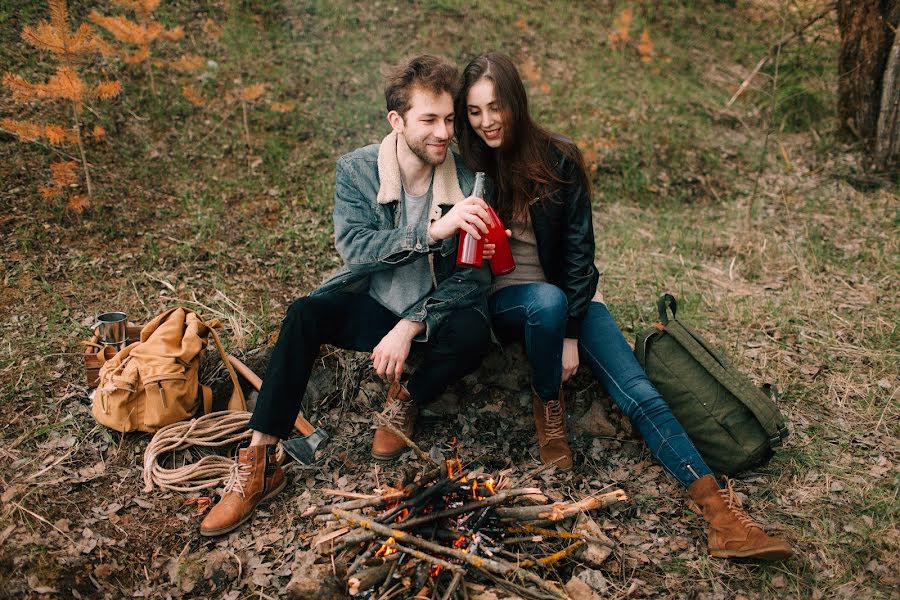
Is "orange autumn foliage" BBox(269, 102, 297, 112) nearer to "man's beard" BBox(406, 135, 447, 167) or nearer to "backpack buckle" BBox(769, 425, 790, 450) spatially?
"man's beard" BBox(406, 135, 447, 167)

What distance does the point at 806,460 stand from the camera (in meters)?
2.98

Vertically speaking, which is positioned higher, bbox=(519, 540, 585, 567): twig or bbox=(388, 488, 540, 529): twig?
bbox=(388, 488, 540, 529): twig

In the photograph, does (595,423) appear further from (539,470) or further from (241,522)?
(241,522)

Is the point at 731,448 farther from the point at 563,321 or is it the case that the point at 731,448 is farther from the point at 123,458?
the point at 123,458

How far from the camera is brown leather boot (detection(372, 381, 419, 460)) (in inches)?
119

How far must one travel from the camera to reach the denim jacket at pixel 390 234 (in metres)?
2.87

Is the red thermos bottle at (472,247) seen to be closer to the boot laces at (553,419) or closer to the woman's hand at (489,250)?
the woman's hand at (489,250)

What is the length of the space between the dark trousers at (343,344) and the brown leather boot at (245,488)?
0.41 feet

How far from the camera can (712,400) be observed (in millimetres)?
2951

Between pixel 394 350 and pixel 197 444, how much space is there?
1106mm

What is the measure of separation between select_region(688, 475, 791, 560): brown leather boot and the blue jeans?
3.2 inches

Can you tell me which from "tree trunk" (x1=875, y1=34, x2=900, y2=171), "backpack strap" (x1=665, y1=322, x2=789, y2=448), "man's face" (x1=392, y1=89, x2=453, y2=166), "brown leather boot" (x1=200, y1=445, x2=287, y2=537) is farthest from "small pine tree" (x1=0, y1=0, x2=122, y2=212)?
"tree trunk" (x1=875, y1=34, x2=900, y2=171)

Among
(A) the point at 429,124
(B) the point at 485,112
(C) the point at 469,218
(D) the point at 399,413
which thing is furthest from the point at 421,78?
(D) the point at 399,413

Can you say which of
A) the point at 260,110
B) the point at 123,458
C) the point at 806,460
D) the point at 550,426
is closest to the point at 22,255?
the point at 123,458
